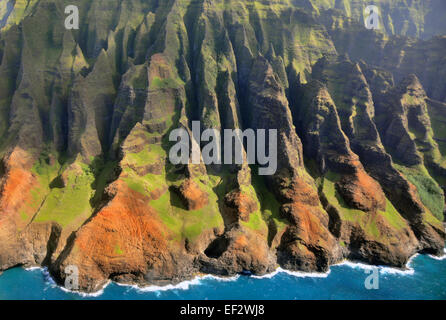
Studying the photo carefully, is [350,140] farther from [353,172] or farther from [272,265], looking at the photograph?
[272,265]

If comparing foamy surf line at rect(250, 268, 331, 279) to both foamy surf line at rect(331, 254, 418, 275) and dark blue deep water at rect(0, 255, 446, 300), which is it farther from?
foamy surf line at rect(331, 254, 418, 275)

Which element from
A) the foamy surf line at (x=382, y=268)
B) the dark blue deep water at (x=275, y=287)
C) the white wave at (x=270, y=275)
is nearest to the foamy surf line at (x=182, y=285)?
the dark blue deep water at (x=275, y=287)

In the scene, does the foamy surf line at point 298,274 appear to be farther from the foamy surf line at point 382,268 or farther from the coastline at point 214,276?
the foamy surf line at point 382,268

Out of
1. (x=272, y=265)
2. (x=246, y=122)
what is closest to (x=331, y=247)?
(x=272, y=265)

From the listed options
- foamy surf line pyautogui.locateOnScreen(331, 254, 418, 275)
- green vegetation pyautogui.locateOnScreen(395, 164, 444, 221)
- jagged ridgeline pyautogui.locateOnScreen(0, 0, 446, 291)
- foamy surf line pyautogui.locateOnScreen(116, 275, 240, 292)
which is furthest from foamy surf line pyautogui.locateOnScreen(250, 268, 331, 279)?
green vegetation pyautogui.locateOnScreen(395, 164, 444, 221)

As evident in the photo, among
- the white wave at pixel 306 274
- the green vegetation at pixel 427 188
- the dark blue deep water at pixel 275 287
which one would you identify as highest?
the green vegetation at pixel 427 188
